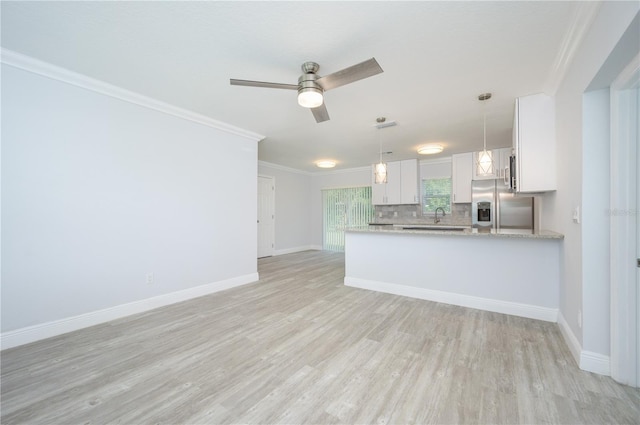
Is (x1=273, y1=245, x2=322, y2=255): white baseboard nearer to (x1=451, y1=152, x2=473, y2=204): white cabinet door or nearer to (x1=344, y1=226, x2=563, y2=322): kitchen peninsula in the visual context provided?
(x1=344, y1=226, x2=563, y2=322): kitchen peninsula

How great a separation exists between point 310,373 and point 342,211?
6.36m

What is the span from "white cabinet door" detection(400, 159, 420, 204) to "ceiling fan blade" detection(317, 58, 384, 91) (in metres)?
4.64

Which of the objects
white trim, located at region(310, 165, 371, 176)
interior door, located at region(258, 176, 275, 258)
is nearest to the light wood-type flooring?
interior door, located at region(258, 176, 275, 258)

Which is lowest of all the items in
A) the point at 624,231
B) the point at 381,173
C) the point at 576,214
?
the point at 624,231

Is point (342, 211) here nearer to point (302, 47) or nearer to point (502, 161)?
point (502, 161)

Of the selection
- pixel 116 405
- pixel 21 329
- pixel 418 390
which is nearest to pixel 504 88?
pixel 418 390

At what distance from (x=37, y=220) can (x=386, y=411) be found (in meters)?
3.34

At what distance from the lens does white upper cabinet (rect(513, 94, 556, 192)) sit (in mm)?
2760

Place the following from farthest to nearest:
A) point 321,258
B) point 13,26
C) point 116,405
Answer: point 321,258, point 13,26, point 116,405

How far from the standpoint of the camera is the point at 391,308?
10.4 ft

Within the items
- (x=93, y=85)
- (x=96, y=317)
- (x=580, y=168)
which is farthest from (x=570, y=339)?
(x=93, y=85)

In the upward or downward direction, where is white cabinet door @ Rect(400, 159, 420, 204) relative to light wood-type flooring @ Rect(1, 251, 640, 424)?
upward

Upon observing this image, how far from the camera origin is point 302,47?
7.04ft

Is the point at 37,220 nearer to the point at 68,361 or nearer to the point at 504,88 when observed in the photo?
the point at 68,361
